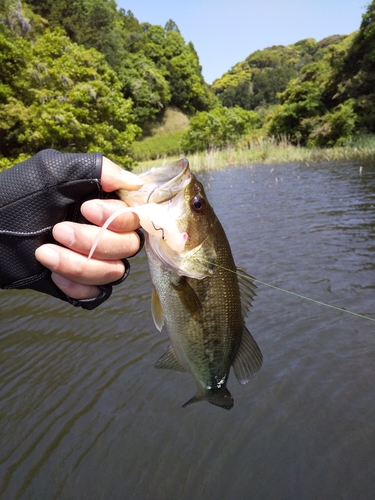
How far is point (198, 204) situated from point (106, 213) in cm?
45

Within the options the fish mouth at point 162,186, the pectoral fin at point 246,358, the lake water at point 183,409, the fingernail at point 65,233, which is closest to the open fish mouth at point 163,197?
the fish mouth at point 162,186

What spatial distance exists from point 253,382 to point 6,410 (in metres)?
2.47

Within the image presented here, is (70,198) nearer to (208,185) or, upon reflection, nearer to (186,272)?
(186,272)

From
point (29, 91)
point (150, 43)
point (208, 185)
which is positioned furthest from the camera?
point (150, 43)

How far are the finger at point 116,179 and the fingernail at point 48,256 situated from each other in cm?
41

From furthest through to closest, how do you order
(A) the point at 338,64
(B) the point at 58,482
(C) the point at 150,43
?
(C) the point at 150,43, (A) the point at 338,64, (B) the point at 58,482

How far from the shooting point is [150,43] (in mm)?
64875

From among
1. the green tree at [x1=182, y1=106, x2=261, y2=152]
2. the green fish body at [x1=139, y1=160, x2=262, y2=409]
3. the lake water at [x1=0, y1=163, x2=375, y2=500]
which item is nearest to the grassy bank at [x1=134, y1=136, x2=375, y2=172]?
the green tree at [x1=182, y1=106, x2=261, y2=152]

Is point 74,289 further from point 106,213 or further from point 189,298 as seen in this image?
point 189,298

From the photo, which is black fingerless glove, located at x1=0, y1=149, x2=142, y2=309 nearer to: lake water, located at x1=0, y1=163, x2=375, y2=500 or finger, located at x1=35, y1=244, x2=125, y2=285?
finger, located at x1=35, y1=244, x2=125, y2=285

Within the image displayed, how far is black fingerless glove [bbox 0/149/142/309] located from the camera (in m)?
1.83

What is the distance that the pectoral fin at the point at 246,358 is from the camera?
2.26m

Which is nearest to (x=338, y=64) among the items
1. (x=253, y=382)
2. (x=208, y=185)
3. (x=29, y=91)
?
(x=208, y=185)

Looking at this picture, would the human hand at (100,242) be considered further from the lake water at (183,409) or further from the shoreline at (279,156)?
the shoreline at (279,156)
